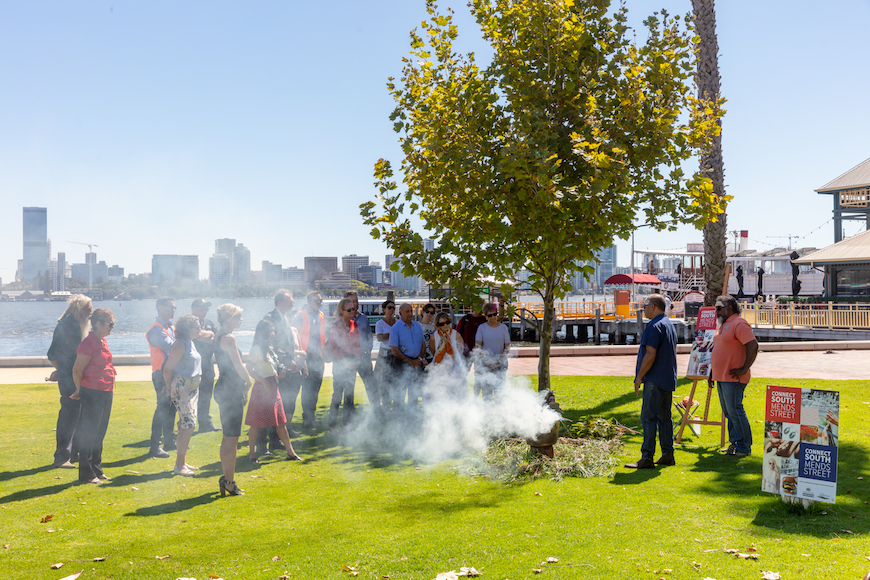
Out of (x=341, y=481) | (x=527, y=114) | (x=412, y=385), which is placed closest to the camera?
(x=341, y=481)

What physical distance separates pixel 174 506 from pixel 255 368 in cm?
154

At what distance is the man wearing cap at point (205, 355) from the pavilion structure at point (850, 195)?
39185 millimetres

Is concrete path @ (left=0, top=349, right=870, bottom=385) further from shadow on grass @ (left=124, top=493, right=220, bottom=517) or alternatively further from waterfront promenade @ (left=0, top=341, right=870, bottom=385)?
shadow on grass @ (left=124, top=493, right=220, bottom=517)

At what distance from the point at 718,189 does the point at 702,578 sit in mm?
12122

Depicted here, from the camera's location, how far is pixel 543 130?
8.01 metres

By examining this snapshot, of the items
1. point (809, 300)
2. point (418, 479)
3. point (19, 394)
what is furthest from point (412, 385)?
point (809, 300)

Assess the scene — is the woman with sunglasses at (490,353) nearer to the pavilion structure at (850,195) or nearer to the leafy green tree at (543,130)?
the leafy green tree at (543,130)

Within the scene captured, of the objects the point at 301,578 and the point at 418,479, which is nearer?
the point at 301,578

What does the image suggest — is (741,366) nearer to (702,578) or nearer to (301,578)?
(702,578)

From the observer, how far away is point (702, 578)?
3963 mm

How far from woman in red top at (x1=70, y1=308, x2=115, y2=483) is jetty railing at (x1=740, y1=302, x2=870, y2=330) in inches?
1010

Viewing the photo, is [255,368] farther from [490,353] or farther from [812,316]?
[812,316]

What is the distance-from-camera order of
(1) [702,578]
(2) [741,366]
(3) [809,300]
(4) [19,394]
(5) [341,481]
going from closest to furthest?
(1) [702,578]
(5) [341,481]
(2) [741,366]
(4) [19,394]
(3) [809,300]

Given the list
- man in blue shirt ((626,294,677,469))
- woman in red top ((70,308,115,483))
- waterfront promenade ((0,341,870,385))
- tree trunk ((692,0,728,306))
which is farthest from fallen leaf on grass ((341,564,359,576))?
tree trunk ((692,0,728,306))
